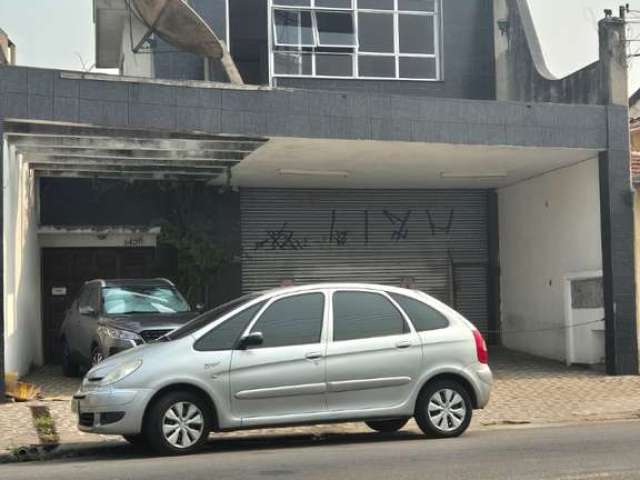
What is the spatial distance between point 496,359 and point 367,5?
8.47 meters

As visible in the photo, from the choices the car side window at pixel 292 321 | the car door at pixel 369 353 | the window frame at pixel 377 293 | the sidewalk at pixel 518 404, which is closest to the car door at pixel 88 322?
the sidewalk at pixel 518 404

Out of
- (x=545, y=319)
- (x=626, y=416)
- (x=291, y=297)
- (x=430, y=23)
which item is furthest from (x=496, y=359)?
(x=291, y=297)

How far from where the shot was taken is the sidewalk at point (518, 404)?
33.1 ft

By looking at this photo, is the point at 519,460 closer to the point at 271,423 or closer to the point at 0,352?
the point at 271,423

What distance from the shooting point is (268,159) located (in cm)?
1555

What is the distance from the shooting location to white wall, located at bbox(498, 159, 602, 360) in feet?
53.5

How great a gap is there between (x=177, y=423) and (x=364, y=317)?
2.19 m

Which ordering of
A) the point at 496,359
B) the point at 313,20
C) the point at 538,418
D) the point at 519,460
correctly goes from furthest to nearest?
1. the point at 313,20
2. the point at 496,359
3. the point at 538,418
4. the point at 519,460

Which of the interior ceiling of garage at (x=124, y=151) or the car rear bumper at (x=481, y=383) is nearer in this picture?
the car rear bumper at (x=481, y=383)

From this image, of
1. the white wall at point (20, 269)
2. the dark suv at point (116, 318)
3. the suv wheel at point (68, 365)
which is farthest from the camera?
the suv wheel at point (68, 365)

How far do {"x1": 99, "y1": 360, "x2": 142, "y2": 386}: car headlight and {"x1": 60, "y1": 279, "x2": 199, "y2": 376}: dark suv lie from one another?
3599 millimetres

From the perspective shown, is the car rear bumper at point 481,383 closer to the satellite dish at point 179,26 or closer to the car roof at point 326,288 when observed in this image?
the car roof at point 326,288

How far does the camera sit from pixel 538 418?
11.4m

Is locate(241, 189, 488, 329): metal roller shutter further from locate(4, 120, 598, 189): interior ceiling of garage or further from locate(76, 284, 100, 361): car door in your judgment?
locate(76, 284, 100, 361): car door
